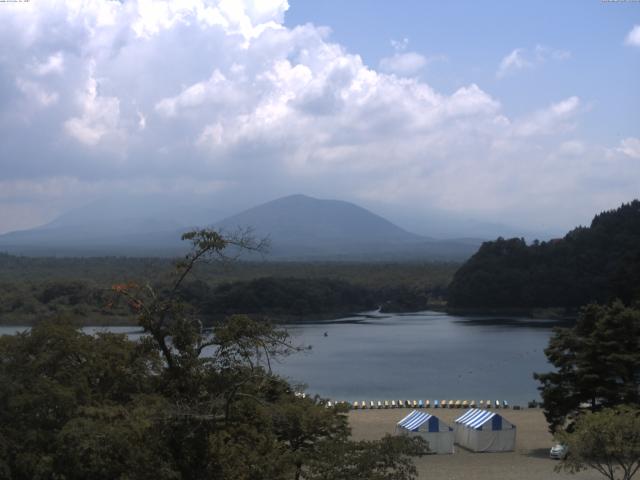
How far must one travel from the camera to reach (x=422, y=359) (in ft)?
117

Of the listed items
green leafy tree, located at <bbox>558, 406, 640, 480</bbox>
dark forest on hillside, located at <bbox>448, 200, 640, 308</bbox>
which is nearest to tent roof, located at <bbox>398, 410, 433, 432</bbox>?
green leafy tree, located at <bbox>558, 406, 640, 480</bbox>

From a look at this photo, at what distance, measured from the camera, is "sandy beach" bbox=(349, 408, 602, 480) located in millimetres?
13953

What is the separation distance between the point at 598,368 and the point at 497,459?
2514 millimetres

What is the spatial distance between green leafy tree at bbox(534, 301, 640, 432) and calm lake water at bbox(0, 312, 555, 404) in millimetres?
6560

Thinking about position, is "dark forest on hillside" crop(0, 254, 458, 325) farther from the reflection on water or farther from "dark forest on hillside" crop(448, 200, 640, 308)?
"dark forest on hillside" crop(448, 200, 640, 308)

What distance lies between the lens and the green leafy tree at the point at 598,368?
1569 cm

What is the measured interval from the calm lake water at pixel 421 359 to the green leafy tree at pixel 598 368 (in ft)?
21.5

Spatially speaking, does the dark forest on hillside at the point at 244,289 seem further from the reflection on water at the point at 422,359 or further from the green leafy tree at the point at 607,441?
the green leafy tree at the point at 607,441

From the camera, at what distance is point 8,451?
682 centimetres

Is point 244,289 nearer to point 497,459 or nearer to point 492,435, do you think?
point 492,435

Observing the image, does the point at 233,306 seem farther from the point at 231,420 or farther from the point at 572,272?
the point at 231,420

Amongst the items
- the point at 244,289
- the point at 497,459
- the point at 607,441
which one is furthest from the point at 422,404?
the point at 244,289

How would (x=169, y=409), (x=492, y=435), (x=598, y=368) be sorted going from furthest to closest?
1. (x=492, y=435)
2. (x=598, y=368)
3. (x=169, y=409)

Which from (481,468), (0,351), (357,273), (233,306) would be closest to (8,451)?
(0,351)
